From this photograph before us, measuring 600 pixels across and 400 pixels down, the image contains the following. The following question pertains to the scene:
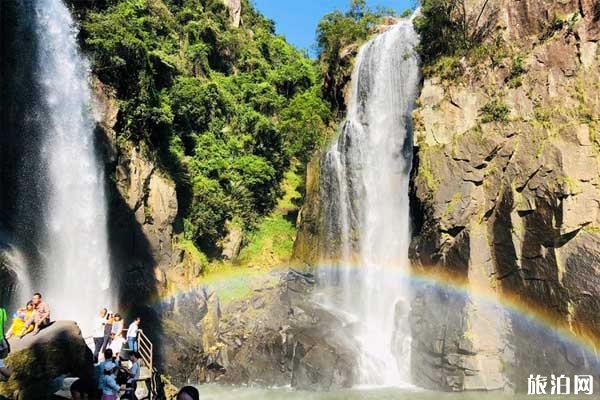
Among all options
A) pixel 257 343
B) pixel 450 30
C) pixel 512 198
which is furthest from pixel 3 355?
pixel 450 30

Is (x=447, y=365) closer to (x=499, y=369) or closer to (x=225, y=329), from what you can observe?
(x=499, y=369)

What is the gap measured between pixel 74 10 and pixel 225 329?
1770cm

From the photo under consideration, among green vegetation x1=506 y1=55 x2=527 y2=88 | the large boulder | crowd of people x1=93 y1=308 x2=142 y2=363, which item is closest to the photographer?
the large boulder

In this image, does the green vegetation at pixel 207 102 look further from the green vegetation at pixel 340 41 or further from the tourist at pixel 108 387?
the tourist at pixel 108 387

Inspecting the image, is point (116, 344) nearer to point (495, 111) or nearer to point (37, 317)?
point (37, 317)

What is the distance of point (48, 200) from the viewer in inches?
821

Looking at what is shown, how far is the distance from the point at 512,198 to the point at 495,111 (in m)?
4.28

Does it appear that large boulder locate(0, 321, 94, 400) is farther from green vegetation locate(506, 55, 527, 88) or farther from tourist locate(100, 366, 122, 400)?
green vegetation locate(506, 55, 527, 88)

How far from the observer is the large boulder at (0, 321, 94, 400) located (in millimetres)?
8781

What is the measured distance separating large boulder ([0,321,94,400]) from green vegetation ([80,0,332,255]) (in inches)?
683

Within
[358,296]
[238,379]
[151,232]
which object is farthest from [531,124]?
[151,232]

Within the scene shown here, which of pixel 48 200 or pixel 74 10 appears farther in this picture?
Result: pixel 74 10

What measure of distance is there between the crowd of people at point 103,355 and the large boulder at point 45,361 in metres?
0.26

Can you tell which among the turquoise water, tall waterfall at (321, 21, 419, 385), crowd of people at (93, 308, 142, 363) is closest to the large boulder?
crowd of people at (93, 308, 142, 363)
